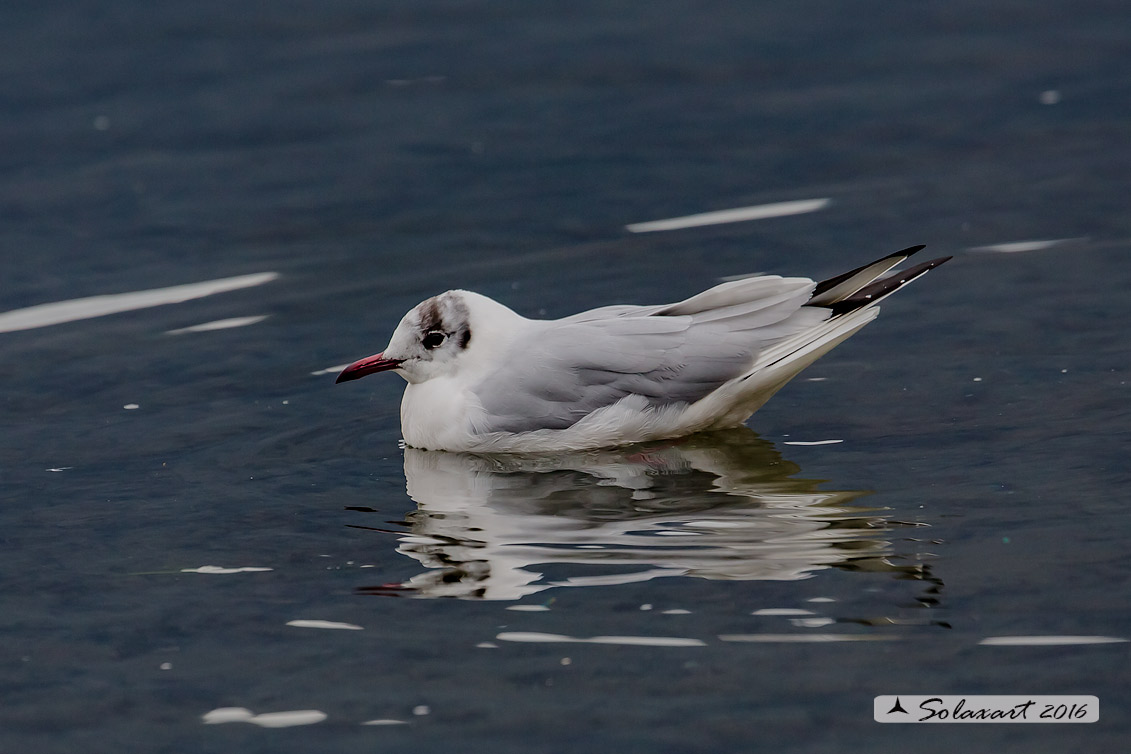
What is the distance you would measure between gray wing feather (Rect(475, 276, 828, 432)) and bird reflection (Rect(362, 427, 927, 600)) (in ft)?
0.94

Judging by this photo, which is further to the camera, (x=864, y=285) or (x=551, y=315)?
(x=551, y=315)

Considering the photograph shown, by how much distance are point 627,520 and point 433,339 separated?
1.68 metres

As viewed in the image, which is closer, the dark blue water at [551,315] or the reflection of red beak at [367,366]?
the dark blue water at [551,315]

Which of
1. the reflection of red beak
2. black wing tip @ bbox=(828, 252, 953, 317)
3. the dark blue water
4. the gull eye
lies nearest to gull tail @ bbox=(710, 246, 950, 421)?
black wing tip @ bbox=(828, 252, 953, 317)

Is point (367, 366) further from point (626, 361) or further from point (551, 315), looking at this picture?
point (551, 315)

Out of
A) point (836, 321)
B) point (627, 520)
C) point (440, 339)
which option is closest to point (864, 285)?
point (836, 321)

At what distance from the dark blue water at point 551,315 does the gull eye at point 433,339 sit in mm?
541

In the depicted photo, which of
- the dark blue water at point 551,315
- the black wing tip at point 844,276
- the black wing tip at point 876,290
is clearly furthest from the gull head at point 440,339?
the black wing tip at point 876,290

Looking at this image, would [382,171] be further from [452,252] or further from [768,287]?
[768,287]

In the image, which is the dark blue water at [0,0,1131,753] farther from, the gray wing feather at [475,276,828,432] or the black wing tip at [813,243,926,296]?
the black wing tip at [813,243,926,296]

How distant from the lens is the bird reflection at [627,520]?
659 centimetres

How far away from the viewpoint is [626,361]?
26.3 feet

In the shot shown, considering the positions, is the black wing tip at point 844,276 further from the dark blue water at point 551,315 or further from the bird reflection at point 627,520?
the bird reflection at point 627,520

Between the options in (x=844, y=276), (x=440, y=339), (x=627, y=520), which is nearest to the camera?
(x=627, y=520)
